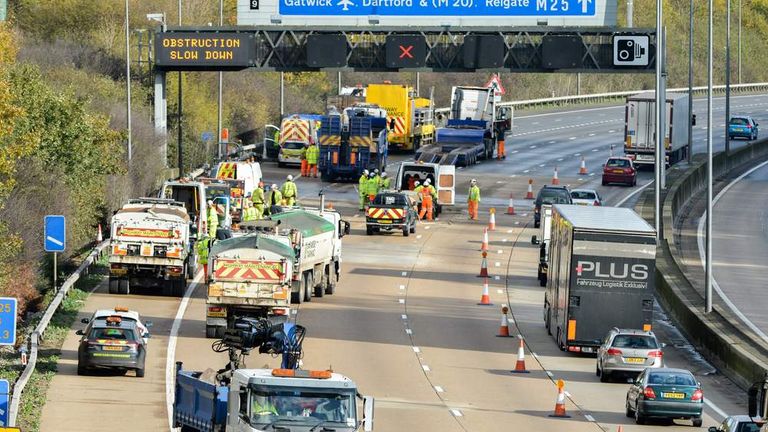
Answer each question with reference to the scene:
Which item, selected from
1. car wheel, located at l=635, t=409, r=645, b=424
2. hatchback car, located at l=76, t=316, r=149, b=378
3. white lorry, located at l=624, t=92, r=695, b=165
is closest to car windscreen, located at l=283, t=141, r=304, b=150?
white lorry, located at l=624, t=92, r=695, b=165

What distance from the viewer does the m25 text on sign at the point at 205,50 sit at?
257ft

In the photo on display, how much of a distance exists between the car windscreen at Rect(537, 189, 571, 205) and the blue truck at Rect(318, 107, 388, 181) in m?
14.0

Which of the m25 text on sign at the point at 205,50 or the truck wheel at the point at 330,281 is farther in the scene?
Answer: the m25 text on sign at the point at 205,50

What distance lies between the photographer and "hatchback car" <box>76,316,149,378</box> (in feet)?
123

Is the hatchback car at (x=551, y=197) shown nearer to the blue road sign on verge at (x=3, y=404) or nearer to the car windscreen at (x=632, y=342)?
the car windscreen at (x=632, y=342)

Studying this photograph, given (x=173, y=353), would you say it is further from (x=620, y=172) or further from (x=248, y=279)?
(x=620, y=172)

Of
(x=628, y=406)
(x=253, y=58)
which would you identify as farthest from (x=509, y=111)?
(x=628, y=406)

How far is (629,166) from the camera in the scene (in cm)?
8212

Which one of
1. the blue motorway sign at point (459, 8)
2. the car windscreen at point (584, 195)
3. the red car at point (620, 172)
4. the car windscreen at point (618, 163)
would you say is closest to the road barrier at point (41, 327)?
the car windscreen at point (584, 195)

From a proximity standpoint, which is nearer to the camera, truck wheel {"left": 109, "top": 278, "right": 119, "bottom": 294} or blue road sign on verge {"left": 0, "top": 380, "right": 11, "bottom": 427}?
blue road sign on verge {"left": 0, "top": 380, "right": 11, "bottom": 427}

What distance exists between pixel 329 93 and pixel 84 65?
149 ft

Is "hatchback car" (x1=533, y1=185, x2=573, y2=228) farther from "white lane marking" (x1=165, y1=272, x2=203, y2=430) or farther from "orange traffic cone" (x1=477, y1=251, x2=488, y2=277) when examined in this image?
"white lane marking" (x1=165, y1=272, x2=203, y2=430)

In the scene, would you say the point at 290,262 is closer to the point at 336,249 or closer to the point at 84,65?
the point at 336,249

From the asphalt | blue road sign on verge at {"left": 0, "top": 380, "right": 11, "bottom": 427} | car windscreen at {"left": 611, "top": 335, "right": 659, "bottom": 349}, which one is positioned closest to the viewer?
blue road sign on verge at {"left": 0, "top": 380, "right": 11, "bottom": 427}
